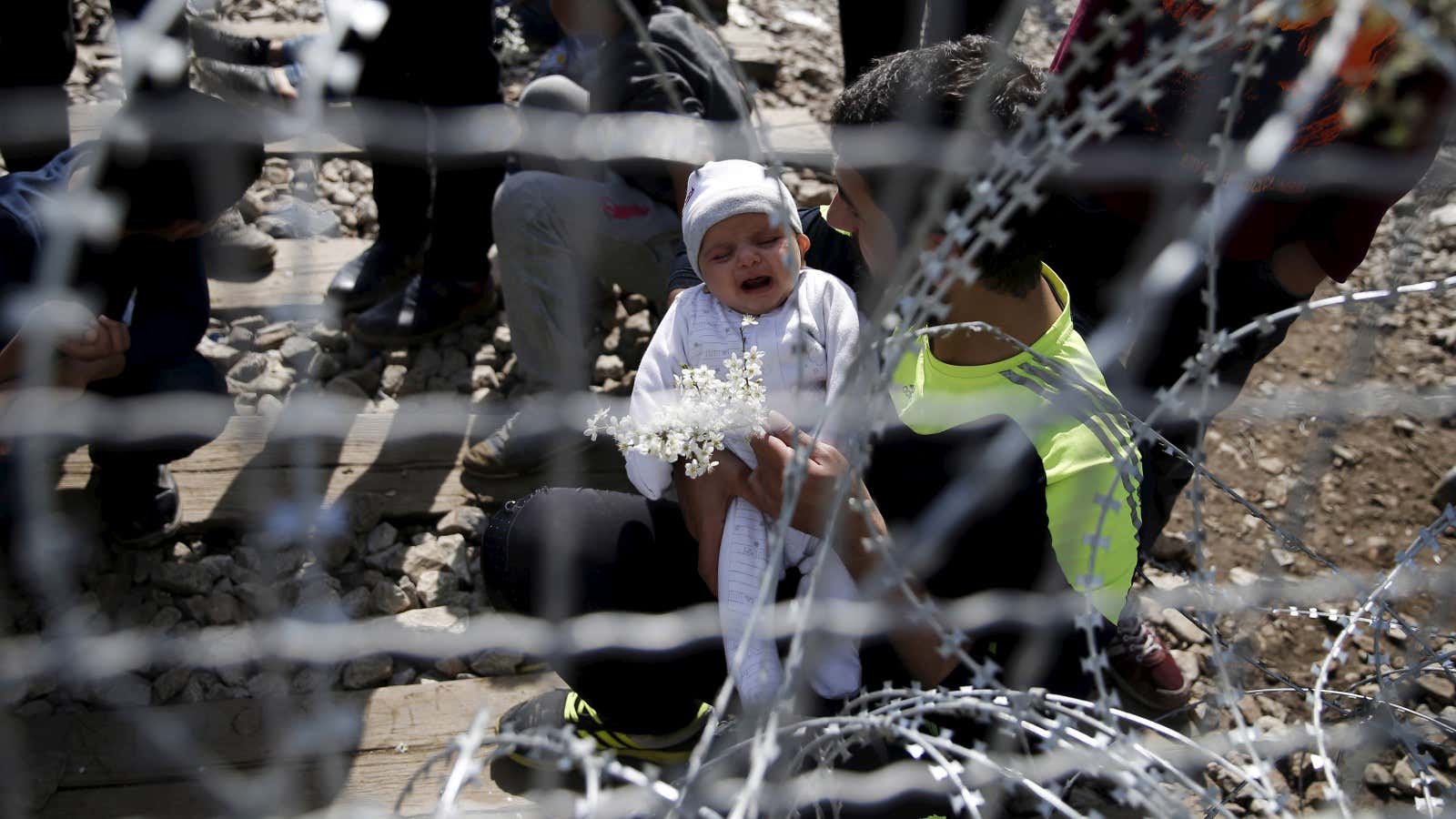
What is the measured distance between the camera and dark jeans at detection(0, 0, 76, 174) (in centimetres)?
238

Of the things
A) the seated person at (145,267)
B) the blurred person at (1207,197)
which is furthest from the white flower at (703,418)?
the seated person at (145,267)

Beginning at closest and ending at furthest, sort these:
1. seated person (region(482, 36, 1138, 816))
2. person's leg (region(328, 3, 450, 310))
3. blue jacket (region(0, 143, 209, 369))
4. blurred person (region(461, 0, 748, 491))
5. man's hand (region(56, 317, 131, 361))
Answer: seated person (region(482, 36, 1138, 816)) → man's hand (region(56, 317, 131, 361)) → blue jacket (region(0, 143, 209, 369)) → blurred person (region(461, 0, 748, 491)) → person's leg (region(328, 3, 450, 310))

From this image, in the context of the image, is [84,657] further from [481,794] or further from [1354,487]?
[1354,487]

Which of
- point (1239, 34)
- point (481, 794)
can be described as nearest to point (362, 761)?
point (481, 794)

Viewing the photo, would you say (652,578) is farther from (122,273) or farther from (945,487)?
(122,273)

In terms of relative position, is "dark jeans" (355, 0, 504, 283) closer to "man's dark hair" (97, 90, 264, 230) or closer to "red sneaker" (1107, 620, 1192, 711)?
"man's dark hair" (97, 90, 264, 230)

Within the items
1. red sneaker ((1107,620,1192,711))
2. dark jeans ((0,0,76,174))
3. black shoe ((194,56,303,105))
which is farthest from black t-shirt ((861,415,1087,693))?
black shoe ((194,56,303,105))

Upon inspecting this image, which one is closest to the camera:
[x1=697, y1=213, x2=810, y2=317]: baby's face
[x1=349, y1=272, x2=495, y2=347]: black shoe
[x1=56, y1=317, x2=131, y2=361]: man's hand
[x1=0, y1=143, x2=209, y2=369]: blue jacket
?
[x1=697, y1=213, x2=810, y2=317]: baby's face

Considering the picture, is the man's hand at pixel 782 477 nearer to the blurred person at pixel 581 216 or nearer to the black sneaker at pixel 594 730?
the black sneaker at pixel 594 730

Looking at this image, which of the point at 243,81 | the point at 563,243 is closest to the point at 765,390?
the point at 563,243

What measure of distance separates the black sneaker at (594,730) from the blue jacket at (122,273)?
989 millimetres

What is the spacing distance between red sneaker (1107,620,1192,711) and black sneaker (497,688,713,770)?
82 cm

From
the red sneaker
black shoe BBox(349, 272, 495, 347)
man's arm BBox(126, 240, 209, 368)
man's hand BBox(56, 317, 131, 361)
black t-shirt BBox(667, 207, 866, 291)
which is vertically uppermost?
black t-shirt BBox(667, 207, 866, 291)

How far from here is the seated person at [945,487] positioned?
50.8 inches
